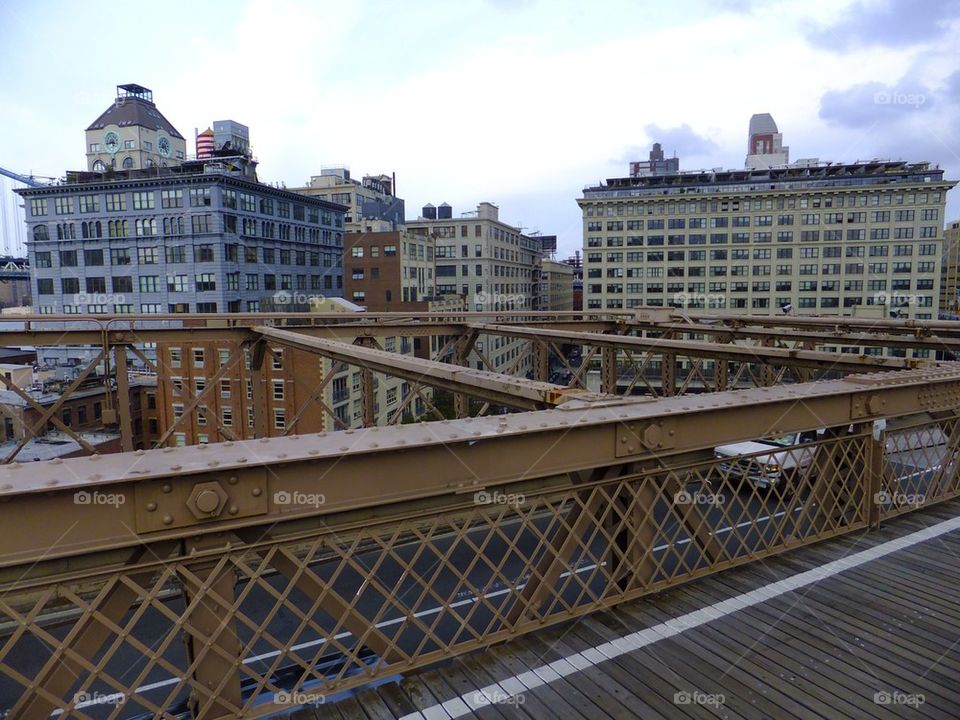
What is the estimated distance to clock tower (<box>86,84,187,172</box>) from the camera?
79.4 metres

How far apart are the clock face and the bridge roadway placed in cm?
9248

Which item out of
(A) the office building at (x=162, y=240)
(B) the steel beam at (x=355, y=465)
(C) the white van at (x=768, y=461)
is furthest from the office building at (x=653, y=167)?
(B) the steel beam at (x=355, y=465)

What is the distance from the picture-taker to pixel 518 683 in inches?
179

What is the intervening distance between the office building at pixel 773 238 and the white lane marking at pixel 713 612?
85852 mm

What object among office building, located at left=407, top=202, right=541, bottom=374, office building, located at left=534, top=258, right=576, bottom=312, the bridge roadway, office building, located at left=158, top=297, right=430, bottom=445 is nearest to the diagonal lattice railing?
the bridge roadway

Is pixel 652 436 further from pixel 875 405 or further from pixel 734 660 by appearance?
pixel 875 405

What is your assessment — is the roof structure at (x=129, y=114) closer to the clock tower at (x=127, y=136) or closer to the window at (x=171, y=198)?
the clock tower at (x=127, y=136)

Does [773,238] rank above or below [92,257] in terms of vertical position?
above

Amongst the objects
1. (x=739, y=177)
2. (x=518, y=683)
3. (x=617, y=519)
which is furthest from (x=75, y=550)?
(x=739, y=177)

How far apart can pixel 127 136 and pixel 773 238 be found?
87.6 meters

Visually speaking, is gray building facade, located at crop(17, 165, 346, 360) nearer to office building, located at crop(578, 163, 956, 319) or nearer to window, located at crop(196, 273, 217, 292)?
window, located at crop(196, 273, 217, 292)

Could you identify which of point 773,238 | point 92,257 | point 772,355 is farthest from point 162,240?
point 773,238

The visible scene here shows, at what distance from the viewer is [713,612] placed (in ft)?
18.4

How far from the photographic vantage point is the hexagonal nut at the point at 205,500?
3.52 metres
